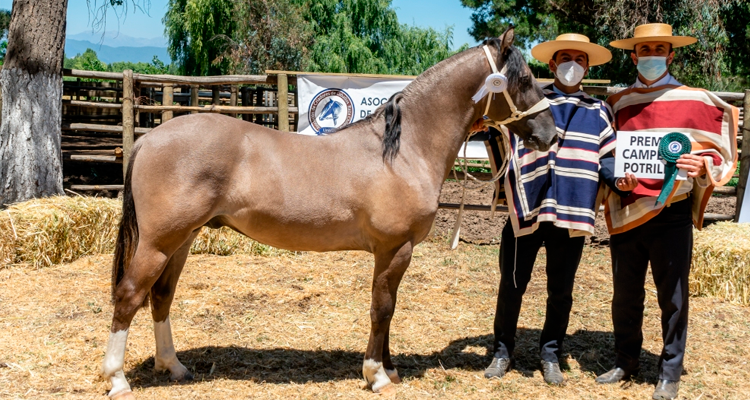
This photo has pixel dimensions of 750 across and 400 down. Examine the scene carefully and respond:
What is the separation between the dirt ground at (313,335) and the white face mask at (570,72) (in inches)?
78.7

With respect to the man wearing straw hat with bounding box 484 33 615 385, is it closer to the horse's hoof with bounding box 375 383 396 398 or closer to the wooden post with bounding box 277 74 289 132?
the horse's hoof with bounding box 375 383 396 398

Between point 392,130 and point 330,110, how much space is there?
152 inches

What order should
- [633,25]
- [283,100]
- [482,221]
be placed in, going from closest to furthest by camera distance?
1. [283,100]
2. [482,221]
3. [633,25]

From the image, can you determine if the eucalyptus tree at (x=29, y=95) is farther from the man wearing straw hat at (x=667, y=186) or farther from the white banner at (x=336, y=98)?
the man wearing straw hat at (x=667, y=186)

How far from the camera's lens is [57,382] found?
11.7 feet

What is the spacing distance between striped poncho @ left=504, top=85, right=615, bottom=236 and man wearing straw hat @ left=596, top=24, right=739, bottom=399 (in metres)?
0.16

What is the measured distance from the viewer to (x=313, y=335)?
4.57 metres

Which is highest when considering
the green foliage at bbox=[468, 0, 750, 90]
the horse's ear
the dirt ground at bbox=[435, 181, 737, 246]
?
the green foliage at bbox=[468, 0, 750, 90]

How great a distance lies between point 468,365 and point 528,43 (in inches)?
527

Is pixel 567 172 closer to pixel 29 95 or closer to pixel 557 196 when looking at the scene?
pixel 557 196

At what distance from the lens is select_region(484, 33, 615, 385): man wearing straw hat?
3.64m

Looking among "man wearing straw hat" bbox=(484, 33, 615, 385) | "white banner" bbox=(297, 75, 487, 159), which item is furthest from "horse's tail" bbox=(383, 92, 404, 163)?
"white banner" bbox=(297, 75, 487, 159)

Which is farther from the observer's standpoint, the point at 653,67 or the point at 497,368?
the point at 497,368

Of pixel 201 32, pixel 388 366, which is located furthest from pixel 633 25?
pixel 201 32
